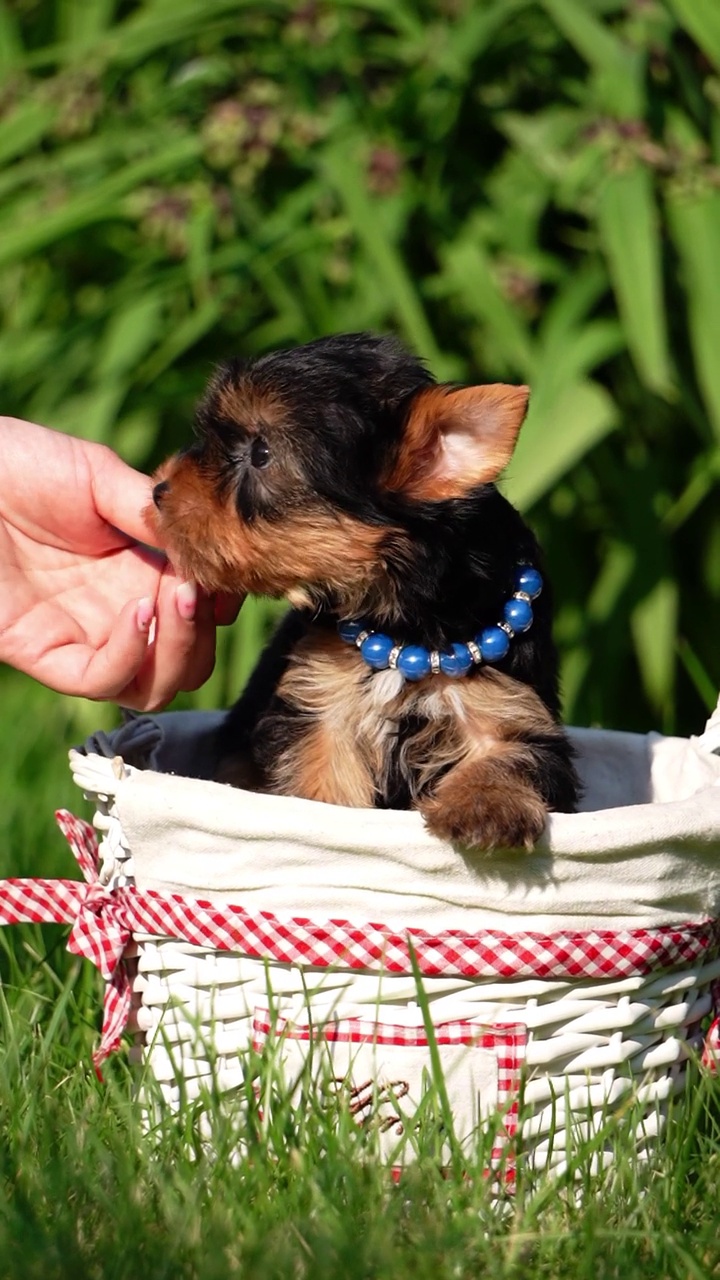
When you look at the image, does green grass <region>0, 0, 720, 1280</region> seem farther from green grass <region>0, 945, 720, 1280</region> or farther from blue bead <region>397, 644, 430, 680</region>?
green grass <region>0, 945, 720, 1280</region>

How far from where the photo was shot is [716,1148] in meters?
2.73

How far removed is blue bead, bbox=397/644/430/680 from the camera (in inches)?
120

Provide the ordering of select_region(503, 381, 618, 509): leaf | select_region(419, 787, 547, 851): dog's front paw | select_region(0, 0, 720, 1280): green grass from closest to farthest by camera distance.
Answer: select_region(419, 787, 547, 851): dog's front paw < select_region(503, 381, 618, 509): leaf < select_region(0, 0, 720, 1280): green grass

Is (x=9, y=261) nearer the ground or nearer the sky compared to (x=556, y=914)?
nearer the sky

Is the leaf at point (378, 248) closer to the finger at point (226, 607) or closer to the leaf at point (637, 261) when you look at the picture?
the leaf at point (637, 261)

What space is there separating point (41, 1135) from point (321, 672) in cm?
111

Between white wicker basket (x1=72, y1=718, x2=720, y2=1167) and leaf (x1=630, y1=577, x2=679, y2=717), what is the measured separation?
6.55 ft

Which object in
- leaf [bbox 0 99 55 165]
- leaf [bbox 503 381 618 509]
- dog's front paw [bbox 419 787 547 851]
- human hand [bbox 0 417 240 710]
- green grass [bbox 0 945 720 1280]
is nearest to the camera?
green grass [bbox 0 945 720 1280]

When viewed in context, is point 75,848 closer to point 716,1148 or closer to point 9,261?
point 716,1148

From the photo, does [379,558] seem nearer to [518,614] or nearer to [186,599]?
[518,614]

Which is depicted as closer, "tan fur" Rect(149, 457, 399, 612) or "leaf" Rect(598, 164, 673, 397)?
"tan fur" Rect(149, 457, 399, 612)

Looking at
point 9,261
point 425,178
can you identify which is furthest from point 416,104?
point 9,261

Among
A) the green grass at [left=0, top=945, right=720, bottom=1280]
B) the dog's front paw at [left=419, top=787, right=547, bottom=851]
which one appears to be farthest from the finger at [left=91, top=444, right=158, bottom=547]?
the green grass at [left=0, top=945, right=720, bottom=1280]

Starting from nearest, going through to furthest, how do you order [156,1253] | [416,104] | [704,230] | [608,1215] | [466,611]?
[156,1253], [608,1215], [466,611], [704,230], [416,104]
